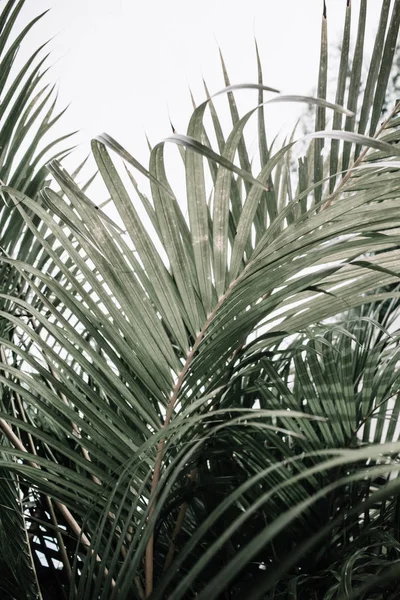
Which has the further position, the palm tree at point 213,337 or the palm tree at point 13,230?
the palm tree at point 13,230

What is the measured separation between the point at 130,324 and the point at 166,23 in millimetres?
2275

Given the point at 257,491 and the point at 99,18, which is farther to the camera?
the point at 99,18

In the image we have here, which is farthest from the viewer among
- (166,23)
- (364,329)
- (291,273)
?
(166,23)

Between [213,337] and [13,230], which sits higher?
[13,230]

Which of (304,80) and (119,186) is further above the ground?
(304,80)

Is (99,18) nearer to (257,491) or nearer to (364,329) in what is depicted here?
(364,329)

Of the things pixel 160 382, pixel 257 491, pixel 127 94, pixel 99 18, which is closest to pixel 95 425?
pixel 160 382

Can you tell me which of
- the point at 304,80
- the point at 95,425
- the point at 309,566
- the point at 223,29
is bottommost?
the point at 309,566

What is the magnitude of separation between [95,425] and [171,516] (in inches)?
7.9

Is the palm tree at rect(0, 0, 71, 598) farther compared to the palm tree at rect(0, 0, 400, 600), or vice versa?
the palm tree at rect(0, 0, 71, 598)

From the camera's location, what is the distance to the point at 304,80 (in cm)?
246

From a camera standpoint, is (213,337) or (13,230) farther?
(13,230)

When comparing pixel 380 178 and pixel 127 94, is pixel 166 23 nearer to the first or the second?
pixel 127 94

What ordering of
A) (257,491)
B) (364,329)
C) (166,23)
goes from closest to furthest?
(257,491) → (364,329) → (166,23)
